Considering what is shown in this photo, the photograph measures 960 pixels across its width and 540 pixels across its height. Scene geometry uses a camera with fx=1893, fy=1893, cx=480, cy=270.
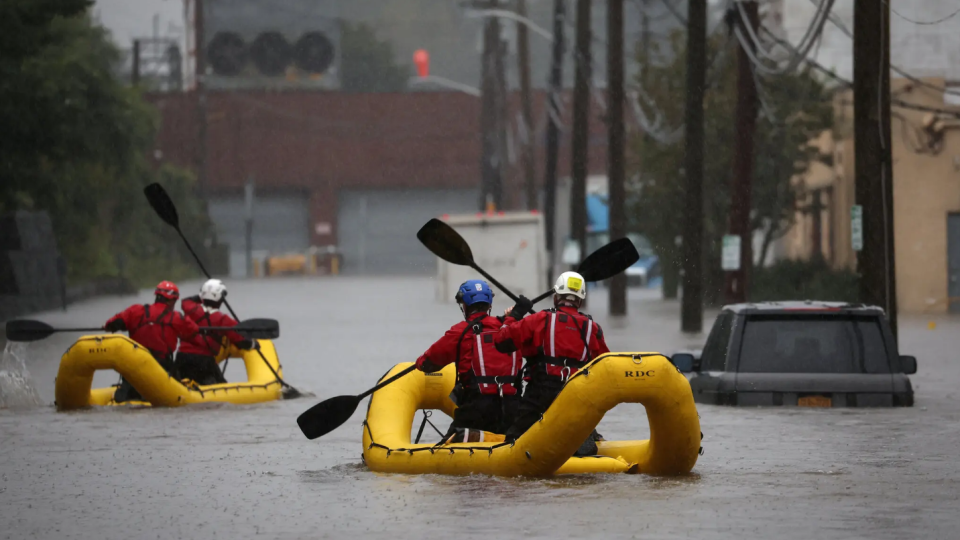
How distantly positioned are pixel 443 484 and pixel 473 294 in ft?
4.98

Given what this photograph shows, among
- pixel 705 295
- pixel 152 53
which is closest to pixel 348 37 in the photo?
pixel 152 53

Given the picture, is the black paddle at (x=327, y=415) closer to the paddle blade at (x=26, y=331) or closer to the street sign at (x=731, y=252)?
the paddle blade at (x=26, y=331)

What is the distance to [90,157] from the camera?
37219 mm

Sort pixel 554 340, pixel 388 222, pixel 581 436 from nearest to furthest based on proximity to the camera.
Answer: pixel 581 436 → pixel 554 340 → pixel 388 222

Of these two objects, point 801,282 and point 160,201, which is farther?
point 801,282

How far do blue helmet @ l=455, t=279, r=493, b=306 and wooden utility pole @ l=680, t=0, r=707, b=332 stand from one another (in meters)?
19.0

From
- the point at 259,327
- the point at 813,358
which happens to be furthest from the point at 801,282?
the point at 813,358

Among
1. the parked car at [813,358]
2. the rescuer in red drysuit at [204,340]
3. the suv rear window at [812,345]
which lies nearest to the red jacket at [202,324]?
the rescuer in red drysuit at [204,340]

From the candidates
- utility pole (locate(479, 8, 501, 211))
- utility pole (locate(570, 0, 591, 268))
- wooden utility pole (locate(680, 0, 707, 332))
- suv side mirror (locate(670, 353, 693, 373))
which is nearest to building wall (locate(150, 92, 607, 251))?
utility pole (locate(479, 8, 501, 211))

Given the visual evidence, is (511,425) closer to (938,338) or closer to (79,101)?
(938,338)

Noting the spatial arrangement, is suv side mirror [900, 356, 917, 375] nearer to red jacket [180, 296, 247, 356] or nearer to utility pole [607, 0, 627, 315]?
red jacket [180, 296, 247, 356]

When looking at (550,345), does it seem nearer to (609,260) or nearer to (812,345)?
(609,260)

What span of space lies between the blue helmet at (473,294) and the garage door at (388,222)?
A: 75.0 meters

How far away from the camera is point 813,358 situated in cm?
1762
